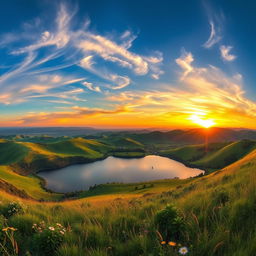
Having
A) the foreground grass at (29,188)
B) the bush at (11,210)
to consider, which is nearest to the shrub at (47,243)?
the bush at (11,210)

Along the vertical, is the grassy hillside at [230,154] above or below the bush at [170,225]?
below

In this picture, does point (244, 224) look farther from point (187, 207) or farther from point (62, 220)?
point (62, 220)

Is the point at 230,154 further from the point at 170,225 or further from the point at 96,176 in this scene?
the point at 170,225

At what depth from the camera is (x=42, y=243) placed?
12.0 feet

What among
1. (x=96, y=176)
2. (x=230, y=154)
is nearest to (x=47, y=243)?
(x=96, y=176)

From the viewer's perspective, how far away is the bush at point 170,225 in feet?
12.8

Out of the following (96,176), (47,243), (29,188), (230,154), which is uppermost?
(47,243)

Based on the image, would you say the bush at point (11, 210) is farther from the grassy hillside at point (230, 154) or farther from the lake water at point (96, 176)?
the grassy hillside at point (230, 154)

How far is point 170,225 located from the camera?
4.00 m

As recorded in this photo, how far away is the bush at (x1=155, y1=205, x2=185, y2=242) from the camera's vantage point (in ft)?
12.8

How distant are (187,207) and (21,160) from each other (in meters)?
208

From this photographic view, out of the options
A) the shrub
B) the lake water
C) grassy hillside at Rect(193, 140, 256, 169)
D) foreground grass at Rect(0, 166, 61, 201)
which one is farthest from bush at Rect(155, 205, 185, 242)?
grassy hillside at Rect(193, 140, 256, 169)

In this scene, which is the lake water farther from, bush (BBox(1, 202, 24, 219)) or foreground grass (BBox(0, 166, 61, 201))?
bush (BBox(1, 202, 24, 219))

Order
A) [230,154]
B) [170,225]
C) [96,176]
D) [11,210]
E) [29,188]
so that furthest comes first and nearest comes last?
[96,176]
[230,154]
[29,188]
[11,210]
[170,225]
